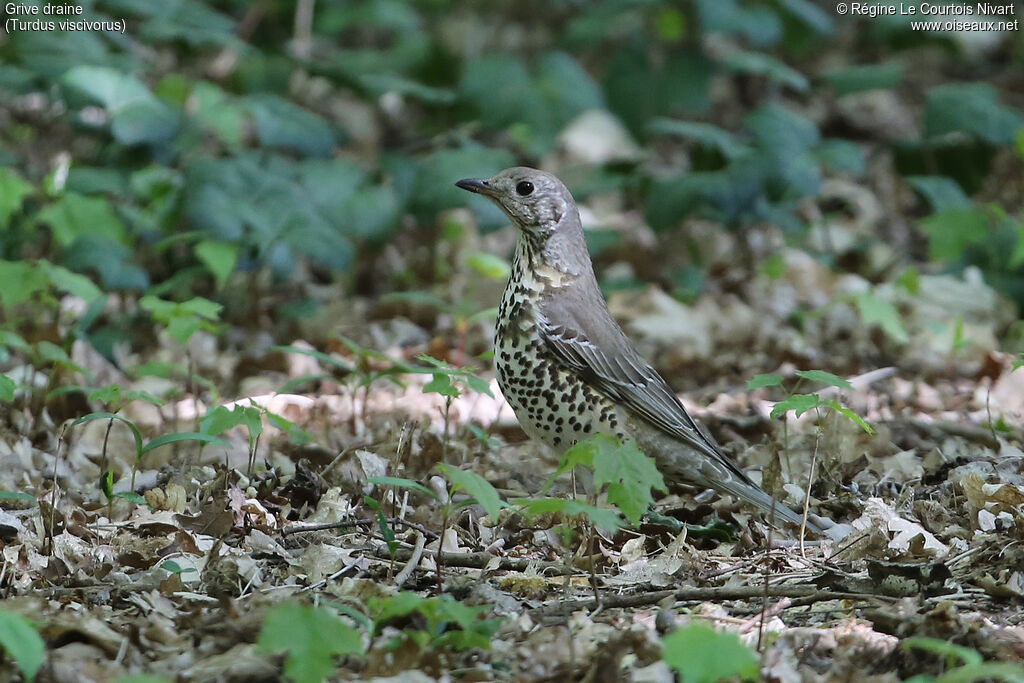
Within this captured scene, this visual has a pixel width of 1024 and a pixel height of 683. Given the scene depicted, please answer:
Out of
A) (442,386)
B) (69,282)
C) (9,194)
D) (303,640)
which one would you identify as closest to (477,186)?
(442,386)

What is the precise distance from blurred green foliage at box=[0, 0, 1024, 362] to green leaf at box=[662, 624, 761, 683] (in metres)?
3.58

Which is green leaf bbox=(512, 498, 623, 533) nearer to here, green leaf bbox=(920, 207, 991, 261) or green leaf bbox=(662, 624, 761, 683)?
green leaf bbox=(662, 624, 761, 683)

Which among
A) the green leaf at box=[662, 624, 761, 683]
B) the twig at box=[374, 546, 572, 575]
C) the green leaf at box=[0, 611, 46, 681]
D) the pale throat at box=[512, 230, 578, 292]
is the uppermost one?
the pale throat at box=[512, 230, 578, 292]

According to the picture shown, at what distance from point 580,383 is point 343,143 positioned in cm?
355

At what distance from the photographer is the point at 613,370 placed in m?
4.46

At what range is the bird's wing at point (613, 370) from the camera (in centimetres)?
437

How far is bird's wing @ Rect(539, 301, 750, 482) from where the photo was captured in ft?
14.3

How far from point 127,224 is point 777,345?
12.4 feet

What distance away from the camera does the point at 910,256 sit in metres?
8.71

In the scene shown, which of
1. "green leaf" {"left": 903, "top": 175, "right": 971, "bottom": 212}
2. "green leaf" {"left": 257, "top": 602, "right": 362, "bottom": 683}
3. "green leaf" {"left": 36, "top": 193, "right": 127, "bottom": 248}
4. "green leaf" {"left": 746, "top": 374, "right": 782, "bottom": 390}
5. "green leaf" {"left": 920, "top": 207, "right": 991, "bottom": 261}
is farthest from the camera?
"green leaf" {"left": 903, "top": 175, "right": 971, "bottom": 212}

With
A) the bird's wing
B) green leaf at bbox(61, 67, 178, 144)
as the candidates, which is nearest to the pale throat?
the bird's wing

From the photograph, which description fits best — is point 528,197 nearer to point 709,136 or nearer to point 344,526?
point 344,526

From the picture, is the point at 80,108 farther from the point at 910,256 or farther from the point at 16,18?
the point at 910,256

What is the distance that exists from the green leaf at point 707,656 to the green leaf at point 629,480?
1.80ft
